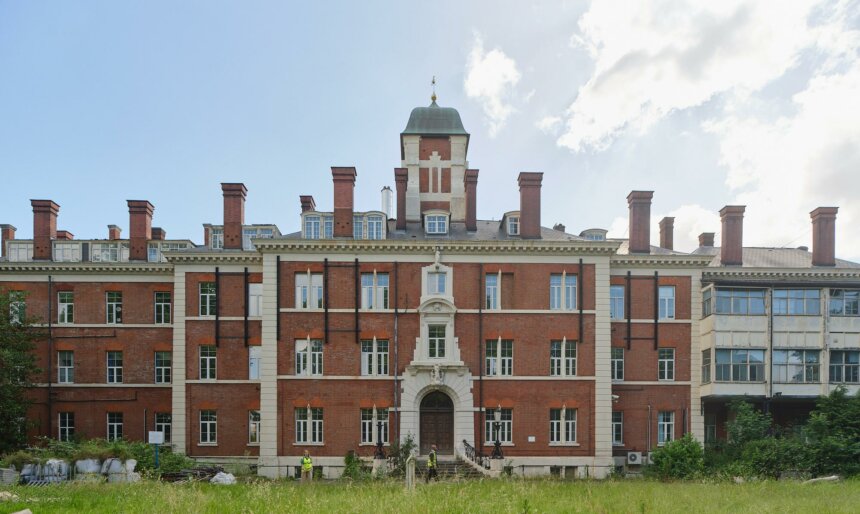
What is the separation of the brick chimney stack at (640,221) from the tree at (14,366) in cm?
3060

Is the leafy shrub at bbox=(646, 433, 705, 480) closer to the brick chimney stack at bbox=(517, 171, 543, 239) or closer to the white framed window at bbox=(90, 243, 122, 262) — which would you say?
the brick chimney stack at bbox=(517, 171, 543, 239)

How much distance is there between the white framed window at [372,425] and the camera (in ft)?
115

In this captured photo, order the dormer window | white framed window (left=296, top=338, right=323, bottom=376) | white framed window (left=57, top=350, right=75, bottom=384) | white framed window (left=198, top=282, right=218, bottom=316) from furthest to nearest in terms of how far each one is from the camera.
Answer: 1. white framed window (left=57, top=350, right=75, bottom=384)
2. white framed window (left=198, top=282, right=218, bottom=316)
3. the dormer window
4. white framed window (left=296, top=338, right=323, bottom=376)

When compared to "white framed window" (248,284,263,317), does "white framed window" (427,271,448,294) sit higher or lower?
higher

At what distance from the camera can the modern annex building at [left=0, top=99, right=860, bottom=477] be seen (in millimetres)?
35438

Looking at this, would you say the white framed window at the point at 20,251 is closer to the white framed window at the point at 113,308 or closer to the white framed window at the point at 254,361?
the white framed window at the point at 113,308

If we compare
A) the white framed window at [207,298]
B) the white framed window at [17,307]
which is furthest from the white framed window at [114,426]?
the white framed window at [207,298]

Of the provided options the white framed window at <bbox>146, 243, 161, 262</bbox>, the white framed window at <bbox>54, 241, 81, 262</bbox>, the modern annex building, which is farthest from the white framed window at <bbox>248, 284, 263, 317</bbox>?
the white framed window at <bbox>54, 241, 81, 262</bbox>

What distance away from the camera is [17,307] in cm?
3834

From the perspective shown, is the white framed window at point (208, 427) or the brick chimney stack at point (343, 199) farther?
the white framed window at point (208, 427)

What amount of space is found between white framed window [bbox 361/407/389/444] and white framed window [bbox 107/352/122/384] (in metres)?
13.4

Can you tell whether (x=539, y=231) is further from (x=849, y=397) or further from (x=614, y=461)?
(x=849, y=397)

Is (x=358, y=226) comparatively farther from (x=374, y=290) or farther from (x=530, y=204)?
(x=530, y=204)

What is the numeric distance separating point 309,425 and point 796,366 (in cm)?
2331
